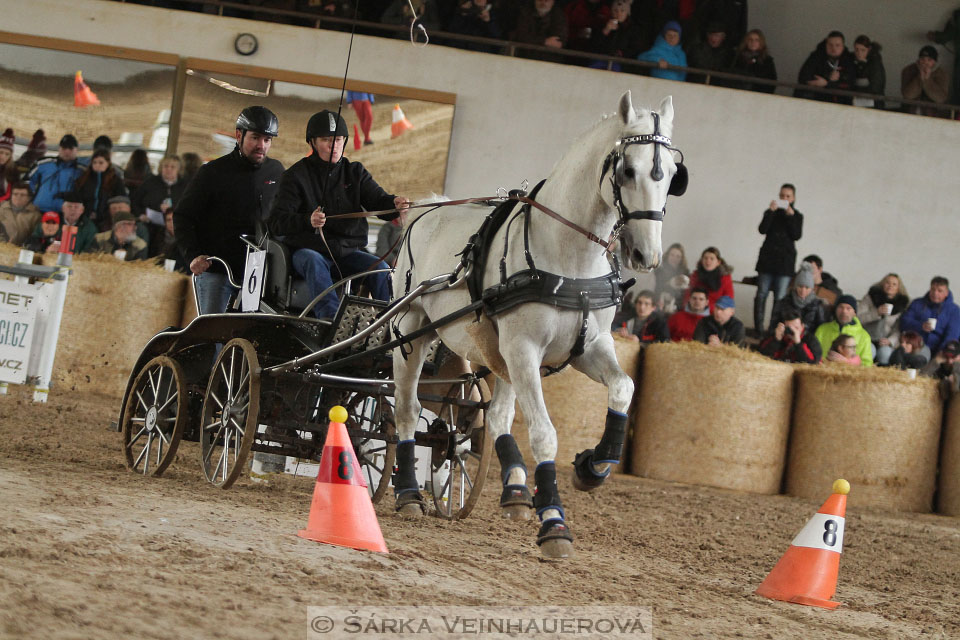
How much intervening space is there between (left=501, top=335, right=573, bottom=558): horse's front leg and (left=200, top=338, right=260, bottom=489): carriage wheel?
1516 millimetres

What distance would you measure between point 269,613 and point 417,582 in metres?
0.78

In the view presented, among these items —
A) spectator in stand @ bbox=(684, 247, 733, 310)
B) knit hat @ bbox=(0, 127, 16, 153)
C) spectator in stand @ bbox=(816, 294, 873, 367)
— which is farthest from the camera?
knit hat @ bbox=(0, 127, 16, 153)

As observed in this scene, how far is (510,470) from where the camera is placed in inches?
175

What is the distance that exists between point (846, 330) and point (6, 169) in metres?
8.97

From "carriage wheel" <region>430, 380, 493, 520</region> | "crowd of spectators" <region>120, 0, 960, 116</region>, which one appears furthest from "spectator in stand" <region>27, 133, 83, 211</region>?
"carriage wheel" <region>430, 380, 493, 520</region>

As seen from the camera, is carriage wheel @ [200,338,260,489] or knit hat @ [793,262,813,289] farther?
knit hat @ [793,262,813,289]

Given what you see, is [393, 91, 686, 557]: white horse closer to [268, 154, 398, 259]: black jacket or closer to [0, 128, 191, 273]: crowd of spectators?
[268, 154, 398, 259]: black jacket

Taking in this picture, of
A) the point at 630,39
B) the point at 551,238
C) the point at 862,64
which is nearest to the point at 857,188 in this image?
the point at 862,64

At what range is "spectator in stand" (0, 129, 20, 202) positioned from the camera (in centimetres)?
1185

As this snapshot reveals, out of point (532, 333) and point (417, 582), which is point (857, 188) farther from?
point (417, 582)

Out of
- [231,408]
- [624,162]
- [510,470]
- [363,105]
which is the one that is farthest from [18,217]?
[624,162]

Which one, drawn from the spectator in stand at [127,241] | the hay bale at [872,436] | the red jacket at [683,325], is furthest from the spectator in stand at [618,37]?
the spectator in stand at [127,241]

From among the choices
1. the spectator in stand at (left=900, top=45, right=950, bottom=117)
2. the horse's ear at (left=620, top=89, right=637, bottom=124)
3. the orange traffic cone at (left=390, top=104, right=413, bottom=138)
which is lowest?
the horse's ear at (left=620, top=89, right=637, bottom=124)

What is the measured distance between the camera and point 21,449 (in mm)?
6141
